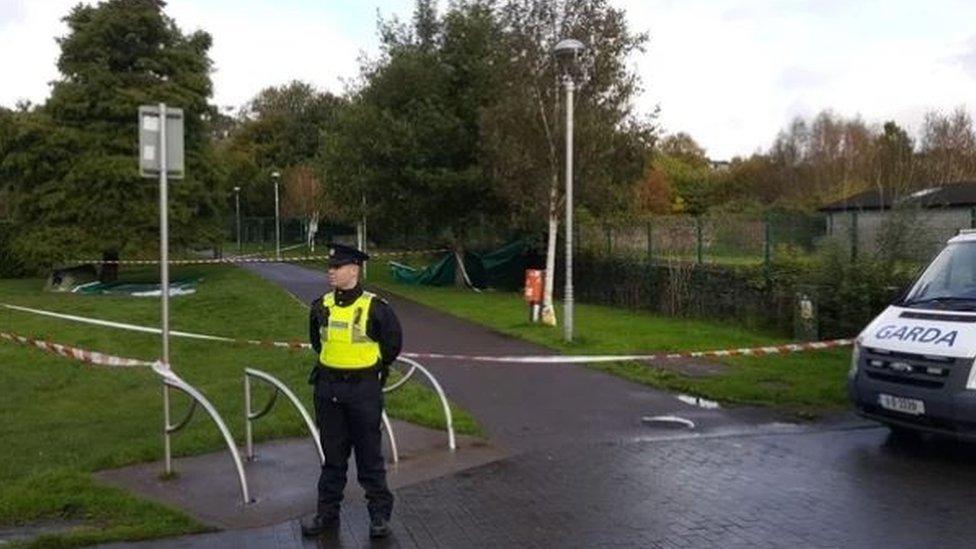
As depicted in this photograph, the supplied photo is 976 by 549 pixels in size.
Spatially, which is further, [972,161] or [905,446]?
[972,161]

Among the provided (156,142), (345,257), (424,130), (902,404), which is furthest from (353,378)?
(424,130)

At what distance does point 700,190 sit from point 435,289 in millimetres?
52982

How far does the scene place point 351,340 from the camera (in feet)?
19.5

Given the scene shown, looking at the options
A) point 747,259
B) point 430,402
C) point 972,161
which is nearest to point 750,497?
point 430,402

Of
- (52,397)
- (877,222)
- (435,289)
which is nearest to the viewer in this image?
(52,397)

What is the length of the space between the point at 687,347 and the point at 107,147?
27212 millimetres

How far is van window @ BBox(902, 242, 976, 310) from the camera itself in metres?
8.58

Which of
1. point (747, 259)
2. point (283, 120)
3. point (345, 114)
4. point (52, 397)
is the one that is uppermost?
point (283, 120)

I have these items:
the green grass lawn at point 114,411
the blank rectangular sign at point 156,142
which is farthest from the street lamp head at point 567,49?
the blank rectangular sign at point 156,142

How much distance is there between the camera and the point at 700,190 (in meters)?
79.1

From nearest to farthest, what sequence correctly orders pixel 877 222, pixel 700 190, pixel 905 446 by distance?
1. pixel 905 446
2. pixel 877 222
3. pixel 700 190

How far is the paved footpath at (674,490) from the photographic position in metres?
6.04

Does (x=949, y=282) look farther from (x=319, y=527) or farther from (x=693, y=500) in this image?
(x=319, y=527)

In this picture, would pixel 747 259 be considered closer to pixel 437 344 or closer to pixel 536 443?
pixel 437 344
